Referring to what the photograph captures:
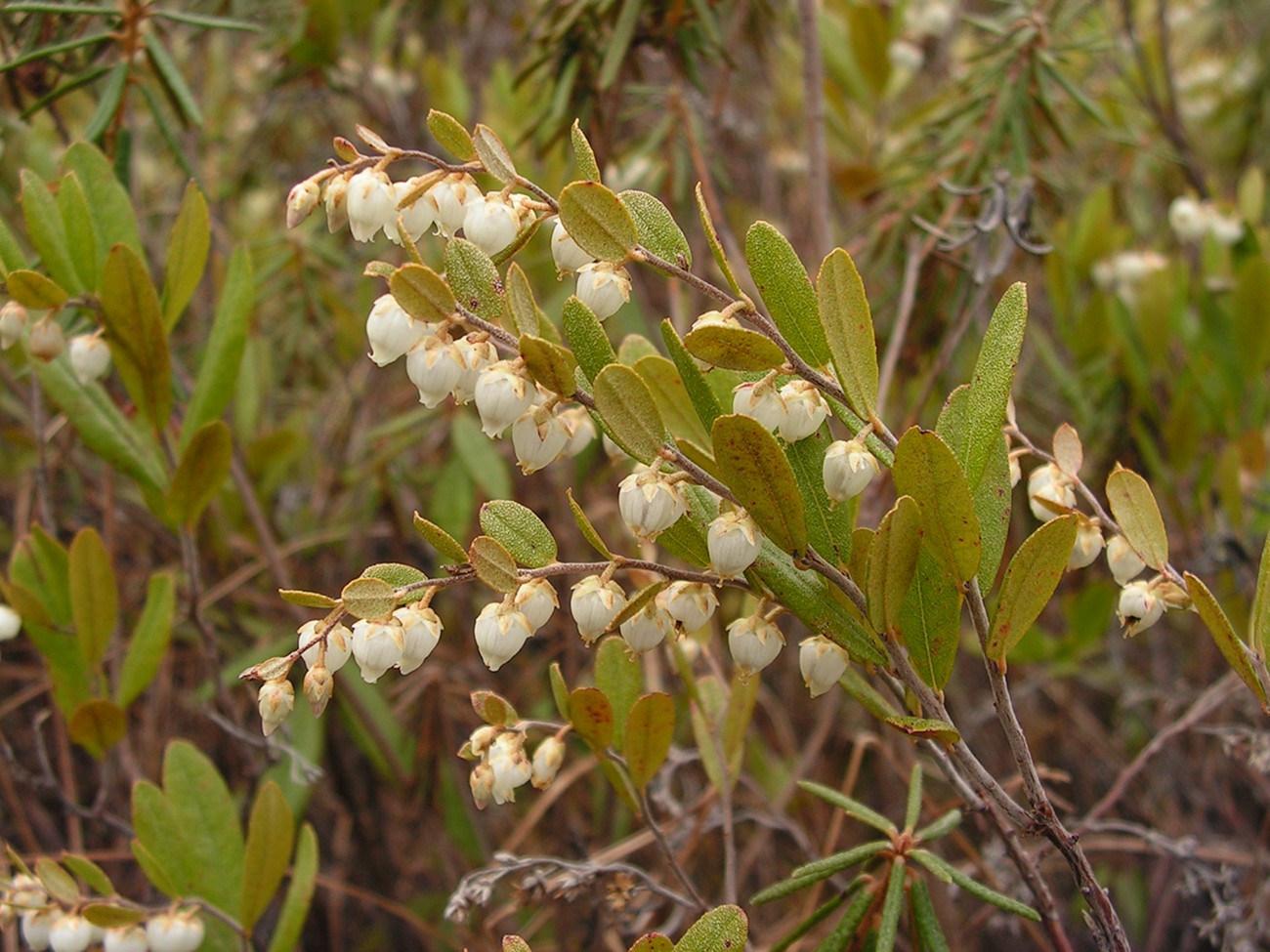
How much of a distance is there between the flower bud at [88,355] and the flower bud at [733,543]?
30.4 inches

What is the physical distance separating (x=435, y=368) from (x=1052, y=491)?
52 centimetres

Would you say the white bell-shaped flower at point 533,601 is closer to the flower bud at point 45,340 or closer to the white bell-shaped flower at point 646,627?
the white bell-shaped flower at point 646,627

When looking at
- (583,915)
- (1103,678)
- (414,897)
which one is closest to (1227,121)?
(1103,678)

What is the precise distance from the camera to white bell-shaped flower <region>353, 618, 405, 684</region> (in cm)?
78

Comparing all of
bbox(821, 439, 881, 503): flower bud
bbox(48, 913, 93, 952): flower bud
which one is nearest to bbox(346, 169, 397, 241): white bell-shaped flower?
bbox(821, 439, 881, 503): flower bud

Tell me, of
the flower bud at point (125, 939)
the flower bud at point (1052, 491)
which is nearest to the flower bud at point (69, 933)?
the flower bud at point (125, 939)

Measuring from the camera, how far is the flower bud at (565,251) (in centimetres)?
84

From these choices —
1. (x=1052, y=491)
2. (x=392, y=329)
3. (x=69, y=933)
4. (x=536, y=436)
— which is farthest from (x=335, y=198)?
(x=69, y=933)

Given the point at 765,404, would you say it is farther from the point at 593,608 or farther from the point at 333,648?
the point at 333,648

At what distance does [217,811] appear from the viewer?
1.28 metres

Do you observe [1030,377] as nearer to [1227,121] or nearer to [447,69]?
[1227,121]

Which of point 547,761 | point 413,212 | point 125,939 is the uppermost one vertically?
point 413,212

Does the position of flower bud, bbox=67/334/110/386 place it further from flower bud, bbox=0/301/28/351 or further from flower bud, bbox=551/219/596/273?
flower bud, bbox=551/219/596/273

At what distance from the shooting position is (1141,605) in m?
0.87
